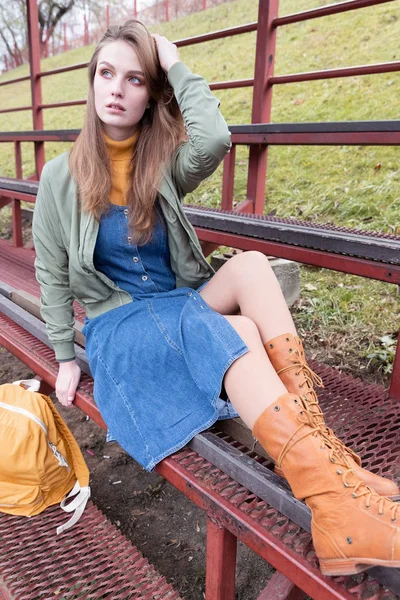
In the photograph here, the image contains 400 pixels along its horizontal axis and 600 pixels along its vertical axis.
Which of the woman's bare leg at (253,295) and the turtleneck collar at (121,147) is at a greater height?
the turtleneck collar at (121,147)

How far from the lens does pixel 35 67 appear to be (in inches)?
196

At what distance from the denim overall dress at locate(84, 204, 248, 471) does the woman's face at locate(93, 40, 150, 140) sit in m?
0.27

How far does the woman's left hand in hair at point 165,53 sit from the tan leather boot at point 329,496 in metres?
1.00

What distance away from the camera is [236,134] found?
2.98m

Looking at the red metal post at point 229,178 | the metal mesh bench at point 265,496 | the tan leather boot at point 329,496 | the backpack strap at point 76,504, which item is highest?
the red metal post at point 229,178

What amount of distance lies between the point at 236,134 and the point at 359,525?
251 centimetres

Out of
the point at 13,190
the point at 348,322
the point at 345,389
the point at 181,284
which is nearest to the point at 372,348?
the point at 348,322

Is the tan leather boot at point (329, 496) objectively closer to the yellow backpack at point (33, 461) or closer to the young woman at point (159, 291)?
the young woman at point (159, 291)

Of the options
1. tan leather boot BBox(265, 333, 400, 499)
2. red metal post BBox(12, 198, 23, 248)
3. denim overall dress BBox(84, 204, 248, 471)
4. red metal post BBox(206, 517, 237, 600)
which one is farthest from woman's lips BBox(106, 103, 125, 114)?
red metal post BBox(12, 198, 23, 248)

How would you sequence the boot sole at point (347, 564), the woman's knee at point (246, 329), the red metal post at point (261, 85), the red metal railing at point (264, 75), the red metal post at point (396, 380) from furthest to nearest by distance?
the red metal post at point (261, 85)
the red metal railing at point (264, 75)
the red metal post at point (396, 380)
the woman's knee at point (246, 329)
the boot sole at point (347, 564)

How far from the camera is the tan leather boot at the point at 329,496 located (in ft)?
2.94

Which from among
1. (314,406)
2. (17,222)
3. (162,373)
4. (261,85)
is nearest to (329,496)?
(314,406)

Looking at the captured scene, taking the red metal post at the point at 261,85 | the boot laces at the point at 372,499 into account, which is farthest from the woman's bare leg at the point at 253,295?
the red metal post at the point at 261,85

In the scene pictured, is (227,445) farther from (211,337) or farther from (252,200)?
(252,200)
